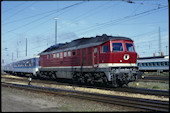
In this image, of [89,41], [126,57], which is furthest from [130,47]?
[89,41]

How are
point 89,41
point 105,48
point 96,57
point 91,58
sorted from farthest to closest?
point 89,41 < point 91,58 < point 96,57 < point 105,48

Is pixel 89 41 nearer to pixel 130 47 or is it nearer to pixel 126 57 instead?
pixel 130 47

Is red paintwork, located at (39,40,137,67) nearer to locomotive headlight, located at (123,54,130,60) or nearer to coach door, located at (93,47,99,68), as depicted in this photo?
coach door, located at (93,47,99,68)

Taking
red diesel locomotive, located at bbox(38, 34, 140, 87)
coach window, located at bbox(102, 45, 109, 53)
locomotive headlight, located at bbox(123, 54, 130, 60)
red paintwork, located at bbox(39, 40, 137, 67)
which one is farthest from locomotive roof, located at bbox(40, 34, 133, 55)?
locomotive headlight, located at bbox(123, 54, 130, 60)

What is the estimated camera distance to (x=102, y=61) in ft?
55.1

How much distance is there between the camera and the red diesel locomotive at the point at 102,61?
16.2m

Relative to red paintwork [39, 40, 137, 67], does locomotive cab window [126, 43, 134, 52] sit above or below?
above

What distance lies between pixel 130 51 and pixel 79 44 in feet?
18.2

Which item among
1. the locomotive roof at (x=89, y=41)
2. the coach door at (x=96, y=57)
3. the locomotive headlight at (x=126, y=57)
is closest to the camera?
the locomotive headlight at (x=126, y=57)

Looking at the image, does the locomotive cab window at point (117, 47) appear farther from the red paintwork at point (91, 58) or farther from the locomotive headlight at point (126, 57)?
the locomotive headlight at point (126, 57)

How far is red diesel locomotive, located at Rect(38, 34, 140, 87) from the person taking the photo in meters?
16.2

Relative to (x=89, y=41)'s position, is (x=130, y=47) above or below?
below

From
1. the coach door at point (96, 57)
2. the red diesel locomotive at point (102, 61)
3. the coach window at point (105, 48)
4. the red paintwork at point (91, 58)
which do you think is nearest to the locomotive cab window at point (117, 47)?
the red diesel locomotive at point (102, 61)

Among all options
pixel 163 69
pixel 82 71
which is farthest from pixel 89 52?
pixel 163 69
